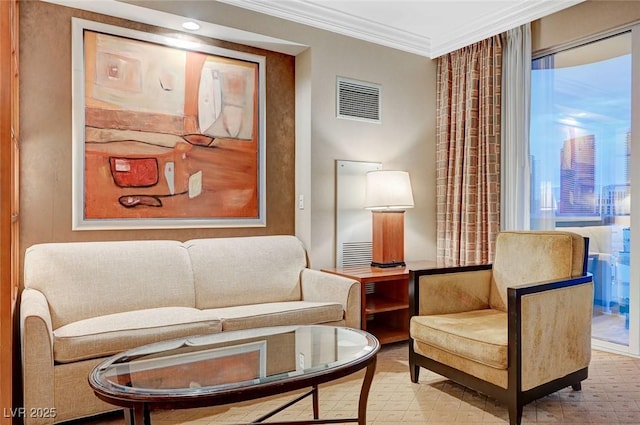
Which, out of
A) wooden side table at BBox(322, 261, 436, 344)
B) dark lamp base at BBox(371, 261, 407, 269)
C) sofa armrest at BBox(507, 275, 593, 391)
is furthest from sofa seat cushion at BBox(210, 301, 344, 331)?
sofa armrest at BBox(507, 275, 593, 391)

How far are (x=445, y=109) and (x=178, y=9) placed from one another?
251 cm

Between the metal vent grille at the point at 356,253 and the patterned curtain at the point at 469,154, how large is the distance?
0.80 m

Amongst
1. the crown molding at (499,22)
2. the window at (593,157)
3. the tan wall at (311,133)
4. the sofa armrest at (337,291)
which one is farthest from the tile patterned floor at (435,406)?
the crown molding at (499,22)

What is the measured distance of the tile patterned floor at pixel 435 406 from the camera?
225 centimetres

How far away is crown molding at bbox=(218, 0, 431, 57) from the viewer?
3387 millimetres

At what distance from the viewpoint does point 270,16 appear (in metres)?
3.42

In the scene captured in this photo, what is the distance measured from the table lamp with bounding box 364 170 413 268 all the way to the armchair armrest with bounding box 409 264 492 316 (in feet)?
2.63

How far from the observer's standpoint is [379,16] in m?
3.71

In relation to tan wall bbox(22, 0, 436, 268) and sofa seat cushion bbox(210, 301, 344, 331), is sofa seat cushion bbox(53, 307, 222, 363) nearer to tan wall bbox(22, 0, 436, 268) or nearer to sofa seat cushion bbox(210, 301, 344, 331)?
sofa seat cushion bbox(210, 301, 344, 331)

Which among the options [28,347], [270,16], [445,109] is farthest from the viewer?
[445,109]

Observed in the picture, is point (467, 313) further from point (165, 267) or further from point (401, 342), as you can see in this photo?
point (165, 267)

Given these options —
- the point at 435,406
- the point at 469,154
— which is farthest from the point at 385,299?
the point at 469,154

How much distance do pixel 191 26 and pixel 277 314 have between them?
2.10 metres

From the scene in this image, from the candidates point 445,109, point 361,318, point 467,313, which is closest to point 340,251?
point 361,318
